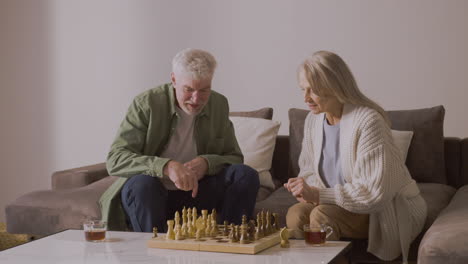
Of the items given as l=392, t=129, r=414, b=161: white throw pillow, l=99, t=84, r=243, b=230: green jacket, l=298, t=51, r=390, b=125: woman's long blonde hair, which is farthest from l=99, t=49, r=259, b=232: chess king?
l=392, t=129, r=414, b=161: white throw pillow

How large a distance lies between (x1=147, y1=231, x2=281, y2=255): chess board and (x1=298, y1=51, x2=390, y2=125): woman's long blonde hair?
24.6 inches

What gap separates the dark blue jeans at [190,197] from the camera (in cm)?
289

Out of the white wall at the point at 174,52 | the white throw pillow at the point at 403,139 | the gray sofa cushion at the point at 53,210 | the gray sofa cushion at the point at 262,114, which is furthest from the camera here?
the white wall at the point at 174,52

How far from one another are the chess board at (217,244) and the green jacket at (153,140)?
0.54 m

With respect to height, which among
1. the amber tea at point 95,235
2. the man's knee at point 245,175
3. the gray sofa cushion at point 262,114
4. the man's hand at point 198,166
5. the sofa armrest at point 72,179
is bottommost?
the sofa armrest at point 72,179

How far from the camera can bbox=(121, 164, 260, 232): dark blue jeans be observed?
2887 mm

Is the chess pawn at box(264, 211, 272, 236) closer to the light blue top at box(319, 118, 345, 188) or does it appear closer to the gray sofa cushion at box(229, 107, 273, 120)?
the light blue top at box(319, 118, 345, 188)

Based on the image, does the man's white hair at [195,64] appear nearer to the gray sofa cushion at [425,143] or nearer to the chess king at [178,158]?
the chess king at [178,158]

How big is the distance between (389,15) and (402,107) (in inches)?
19.9

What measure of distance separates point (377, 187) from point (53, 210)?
59.1 inches

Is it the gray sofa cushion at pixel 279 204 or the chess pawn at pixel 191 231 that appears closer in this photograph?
the chess pawn at pixel 191 231

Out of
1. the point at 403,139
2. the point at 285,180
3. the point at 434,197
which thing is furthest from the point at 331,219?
the point at 285,180

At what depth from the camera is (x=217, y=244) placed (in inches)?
92.0

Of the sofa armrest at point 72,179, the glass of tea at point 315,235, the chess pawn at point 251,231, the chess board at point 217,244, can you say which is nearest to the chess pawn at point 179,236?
the chess board at point 217,244
